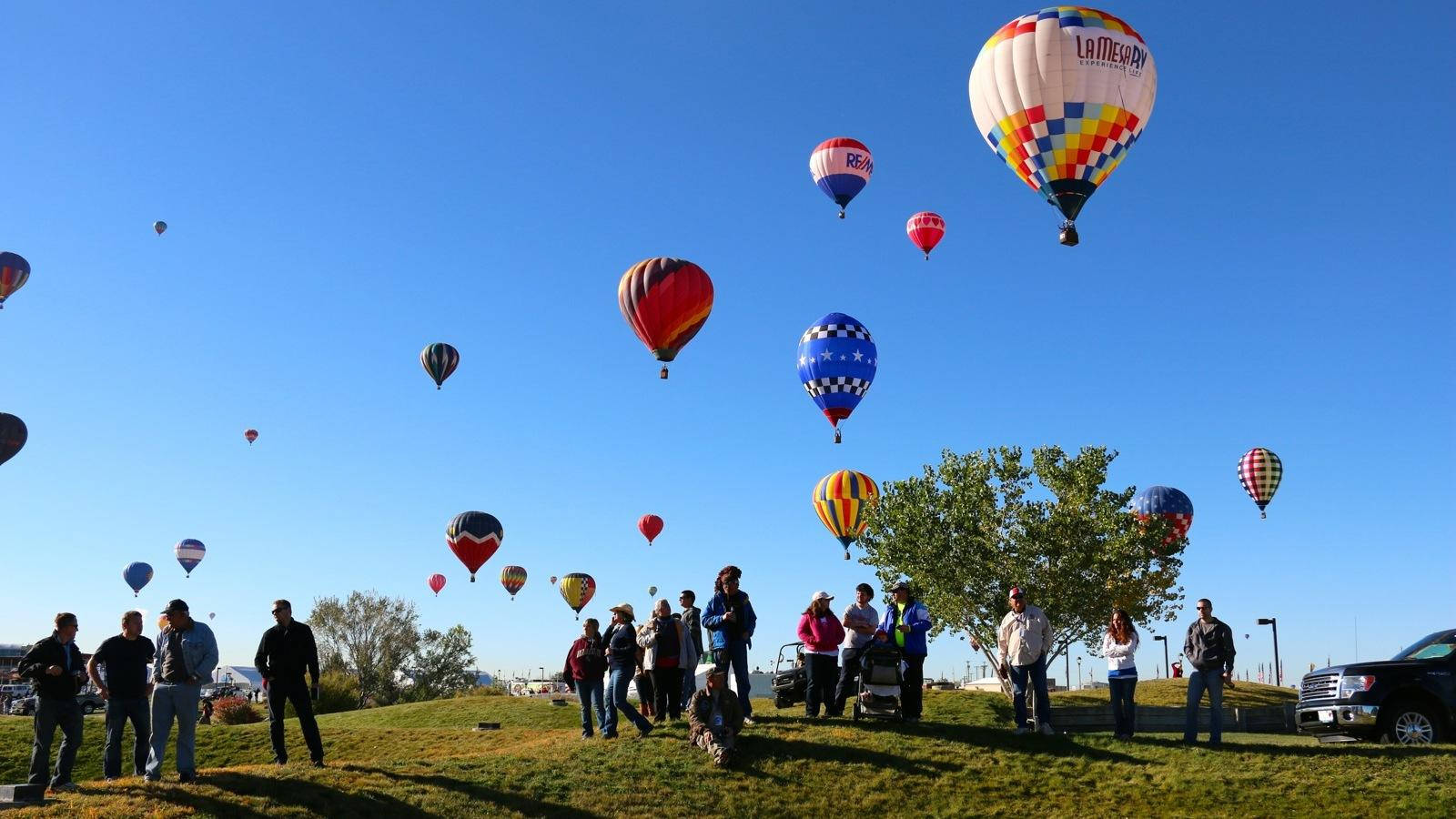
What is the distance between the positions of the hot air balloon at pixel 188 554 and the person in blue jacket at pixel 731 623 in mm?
63215

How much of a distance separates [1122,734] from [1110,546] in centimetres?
2444

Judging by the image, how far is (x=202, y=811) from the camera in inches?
505

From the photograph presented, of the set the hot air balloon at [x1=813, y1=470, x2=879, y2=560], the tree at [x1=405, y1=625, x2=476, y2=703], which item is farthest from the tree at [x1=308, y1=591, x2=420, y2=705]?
the hot air balloon at [x1=813, y1=470, x2=879, y2=560]

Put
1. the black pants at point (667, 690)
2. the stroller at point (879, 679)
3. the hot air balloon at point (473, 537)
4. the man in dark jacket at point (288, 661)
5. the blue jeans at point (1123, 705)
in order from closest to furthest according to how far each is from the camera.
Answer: the man in dark jacket at point (288, 661), the blue jeans at point (1123, 705), the stroller at point (879, 679), the black pants at point (667, 690), the hot air balloon at point (473, 537)

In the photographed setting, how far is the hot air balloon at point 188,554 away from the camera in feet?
235

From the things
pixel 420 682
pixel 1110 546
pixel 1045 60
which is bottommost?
pixel 420 682

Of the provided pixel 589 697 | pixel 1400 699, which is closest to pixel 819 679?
pixel 589 697

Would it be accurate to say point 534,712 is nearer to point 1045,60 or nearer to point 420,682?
point 1045,60

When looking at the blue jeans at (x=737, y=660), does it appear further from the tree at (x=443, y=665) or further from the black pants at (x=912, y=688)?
the tree at (x=443, y=665)

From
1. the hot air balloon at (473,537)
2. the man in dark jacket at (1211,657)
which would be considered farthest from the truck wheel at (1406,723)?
the hot air balloon at (473,537)

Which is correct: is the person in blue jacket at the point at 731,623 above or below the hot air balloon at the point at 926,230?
below

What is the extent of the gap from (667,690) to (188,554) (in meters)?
62.2

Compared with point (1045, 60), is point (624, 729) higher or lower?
lower

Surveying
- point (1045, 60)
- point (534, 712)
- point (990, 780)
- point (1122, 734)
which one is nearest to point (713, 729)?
point (990, 780)
